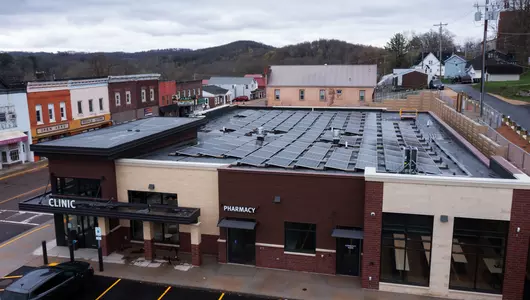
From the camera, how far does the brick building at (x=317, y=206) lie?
17.1 meters

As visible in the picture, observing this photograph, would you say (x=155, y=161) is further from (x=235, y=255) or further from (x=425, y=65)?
(x=425, y=65)

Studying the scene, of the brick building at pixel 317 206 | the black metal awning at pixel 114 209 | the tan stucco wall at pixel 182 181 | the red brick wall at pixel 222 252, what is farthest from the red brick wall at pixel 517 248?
the black metal awning at pixel 114 209

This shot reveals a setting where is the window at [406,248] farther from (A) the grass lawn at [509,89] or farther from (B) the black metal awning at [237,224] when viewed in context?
(A) the grass lawn at [509,89]

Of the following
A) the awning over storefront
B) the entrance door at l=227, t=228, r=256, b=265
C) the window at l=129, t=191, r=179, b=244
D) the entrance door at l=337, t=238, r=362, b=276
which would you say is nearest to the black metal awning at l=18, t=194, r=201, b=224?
the window at l=129, t=191, r=179, b=244

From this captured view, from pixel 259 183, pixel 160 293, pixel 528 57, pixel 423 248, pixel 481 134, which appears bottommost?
pixel 160 293

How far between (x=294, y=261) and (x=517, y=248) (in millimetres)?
9004

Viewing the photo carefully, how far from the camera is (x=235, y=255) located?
20641 mm

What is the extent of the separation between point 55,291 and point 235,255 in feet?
25.4

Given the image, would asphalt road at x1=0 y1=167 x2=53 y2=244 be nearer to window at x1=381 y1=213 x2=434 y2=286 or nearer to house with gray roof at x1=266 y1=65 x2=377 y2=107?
window at x1=381 y1=213 x2=434 y2=286

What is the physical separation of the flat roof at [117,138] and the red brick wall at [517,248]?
56.8 feet

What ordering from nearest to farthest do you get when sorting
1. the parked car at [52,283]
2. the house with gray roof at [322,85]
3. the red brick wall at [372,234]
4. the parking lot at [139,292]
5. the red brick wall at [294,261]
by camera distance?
1. the parked car at [52,283]
2. the red brick wall at [372,234]
3. the parking lot at [139,292]
4. the red brick wall at [294,261]
5. the house with gray roof at [322,85]

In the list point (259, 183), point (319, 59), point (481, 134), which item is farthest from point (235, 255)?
point (319, 59)

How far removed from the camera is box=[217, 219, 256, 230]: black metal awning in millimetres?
19531

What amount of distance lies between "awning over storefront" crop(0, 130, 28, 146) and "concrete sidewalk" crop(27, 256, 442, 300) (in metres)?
24.6
